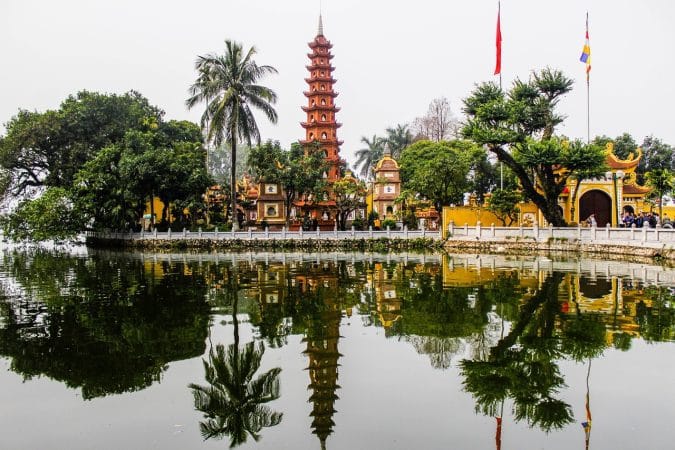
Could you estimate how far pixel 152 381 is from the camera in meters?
7.11

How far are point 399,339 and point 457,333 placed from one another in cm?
98

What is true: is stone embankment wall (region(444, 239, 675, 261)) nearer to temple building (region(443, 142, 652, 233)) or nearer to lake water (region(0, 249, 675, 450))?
temple building (region(443, 142, 652, 233))

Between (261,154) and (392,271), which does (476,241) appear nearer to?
(392,271)

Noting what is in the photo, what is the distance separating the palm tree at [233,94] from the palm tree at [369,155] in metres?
19.4

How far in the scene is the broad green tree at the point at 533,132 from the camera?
95.9ft

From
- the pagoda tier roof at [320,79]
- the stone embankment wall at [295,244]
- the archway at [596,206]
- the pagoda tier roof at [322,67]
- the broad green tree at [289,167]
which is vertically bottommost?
the stone embankment wall at [295,244]

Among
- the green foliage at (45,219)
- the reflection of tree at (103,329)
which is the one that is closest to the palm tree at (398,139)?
the green foliage at (45,219)

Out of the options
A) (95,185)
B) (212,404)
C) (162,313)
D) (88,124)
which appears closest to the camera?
(212,404)

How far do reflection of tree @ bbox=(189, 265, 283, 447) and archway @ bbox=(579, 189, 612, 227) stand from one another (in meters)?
31.5

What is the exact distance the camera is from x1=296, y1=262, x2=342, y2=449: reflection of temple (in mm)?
5957

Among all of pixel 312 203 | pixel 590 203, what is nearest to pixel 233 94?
pixel 312 203

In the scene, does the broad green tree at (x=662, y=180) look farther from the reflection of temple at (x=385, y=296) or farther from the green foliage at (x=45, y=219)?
the green foliage at (x=45, y=219)

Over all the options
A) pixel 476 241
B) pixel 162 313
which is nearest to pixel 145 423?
pixel 162 313

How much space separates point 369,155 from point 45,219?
29.1 meters
